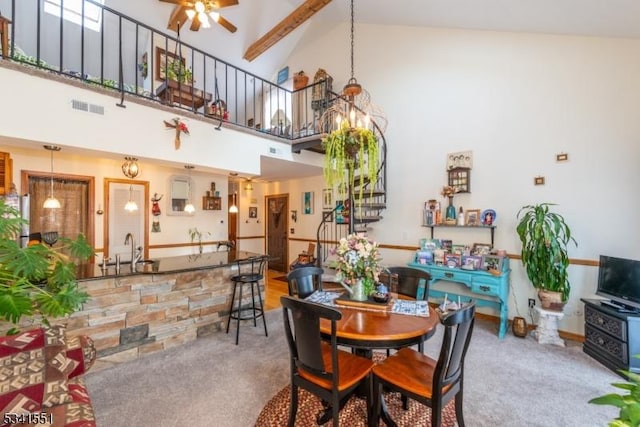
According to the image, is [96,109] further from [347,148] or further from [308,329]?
[308,329]

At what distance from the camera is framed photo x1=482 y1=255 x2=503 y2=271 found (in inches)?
148

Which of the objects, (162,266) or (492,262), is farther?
(492,262)

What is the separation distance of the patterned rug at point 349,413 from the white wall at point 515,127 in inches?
102

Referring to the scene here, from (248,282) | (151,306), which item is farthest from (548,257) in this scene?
(151,306)

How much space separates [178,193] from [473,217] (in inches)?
206

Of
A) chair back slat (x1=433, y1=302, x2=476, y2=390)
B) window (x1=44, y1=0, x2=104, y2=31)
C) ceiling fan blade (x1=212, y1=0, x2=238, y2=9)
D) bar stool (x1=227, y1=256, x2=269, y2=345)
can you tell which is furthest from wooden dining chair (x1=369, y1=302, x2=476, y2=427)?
window (x1=44, y1=0, x2=104, y2=31)

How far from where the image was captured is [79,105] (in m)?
2.78

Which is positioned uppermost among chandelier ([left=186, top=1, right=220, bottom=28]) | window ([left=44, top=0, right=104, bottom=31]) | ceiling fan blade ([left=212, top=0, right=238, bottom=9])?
window ([left=44, top=0, right=104, bottom=31])

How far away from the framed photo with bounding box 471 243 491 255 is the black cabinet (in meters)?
1.11

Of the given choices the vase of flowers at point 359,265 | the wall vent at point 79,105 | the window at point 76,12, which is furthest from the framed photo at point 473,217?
the window at point 76,12

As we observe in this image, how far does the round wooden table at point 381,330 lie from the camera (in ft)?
5.83

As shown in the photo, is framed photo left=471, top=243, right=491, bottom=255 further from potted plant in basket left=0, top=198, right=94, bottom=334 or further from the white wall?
potted plant in basket left=0, top=198, right=94, bottom=334

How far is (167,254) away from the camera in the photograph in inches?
218

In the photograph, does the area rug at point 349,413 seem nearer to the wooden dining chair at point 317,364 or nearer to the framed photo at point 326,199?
the wooden dining chair at point 317,364
